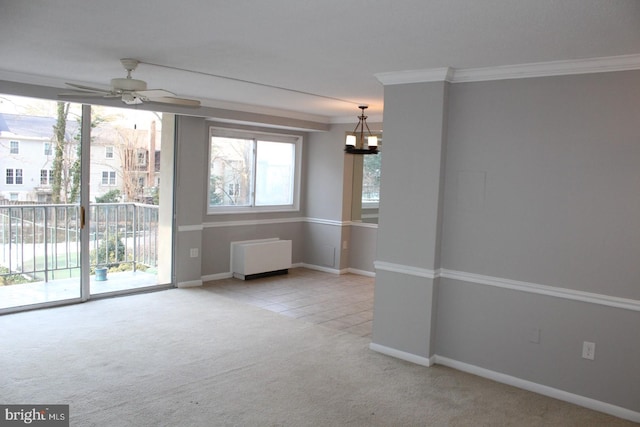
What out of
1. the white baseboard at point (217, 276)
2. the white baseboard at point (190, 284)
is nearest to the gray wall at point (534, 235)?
the white baseboard at point (190, 284)

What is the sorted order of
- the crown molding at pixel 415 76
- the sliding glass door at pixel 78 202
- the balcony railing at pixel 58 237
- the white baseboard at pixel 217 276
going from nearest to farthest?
the crown molding at pixel 415 76
the sliding glass door at pixel 78 202
the balcony railing at pixel 58 237
the white baseboard at pixel 217 276

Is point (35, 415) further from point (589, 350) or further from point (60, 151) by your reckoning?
point (589, 350)

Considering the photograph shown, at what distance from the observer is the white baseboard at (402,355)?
13.4 ft

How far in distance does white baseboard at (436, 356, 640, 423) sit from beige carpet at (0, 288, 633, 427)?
73 mm

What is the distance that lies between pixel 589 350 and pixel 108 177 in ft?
17.8

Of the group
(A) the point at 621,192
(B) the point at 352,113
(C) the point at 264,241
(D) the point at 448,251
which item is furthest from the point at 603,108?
(C) the point at 264,241

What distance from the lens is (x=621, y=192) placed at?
331 cm

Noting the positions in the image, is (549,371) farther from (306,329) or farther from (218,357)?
(218,357)

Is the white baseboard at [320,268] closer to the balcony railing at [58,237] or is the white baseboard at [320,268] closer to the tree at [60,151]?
the balcony railing at [58,237]

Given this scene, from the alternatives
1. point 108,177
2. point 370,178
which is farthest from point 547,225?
point 108,177

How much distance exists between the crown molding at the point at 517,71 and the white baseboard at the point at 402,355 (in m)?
2.25

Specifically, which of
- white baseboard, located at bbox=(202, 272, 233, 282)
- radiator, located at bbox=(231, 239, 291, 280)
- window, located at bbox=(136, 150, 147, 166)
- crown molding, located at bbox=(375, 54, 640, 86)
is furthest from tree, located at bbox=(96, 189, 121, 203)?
crown molding, located at bbox=(375, 54, 640, 86)

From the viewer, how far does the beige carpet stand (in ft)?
10.4

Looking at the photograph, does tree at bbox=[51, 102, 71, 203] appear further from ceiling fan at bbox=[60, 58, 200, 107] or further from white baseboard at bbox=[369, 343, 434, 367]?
white baseboard at bbox=[369, 343, 434, 367]
